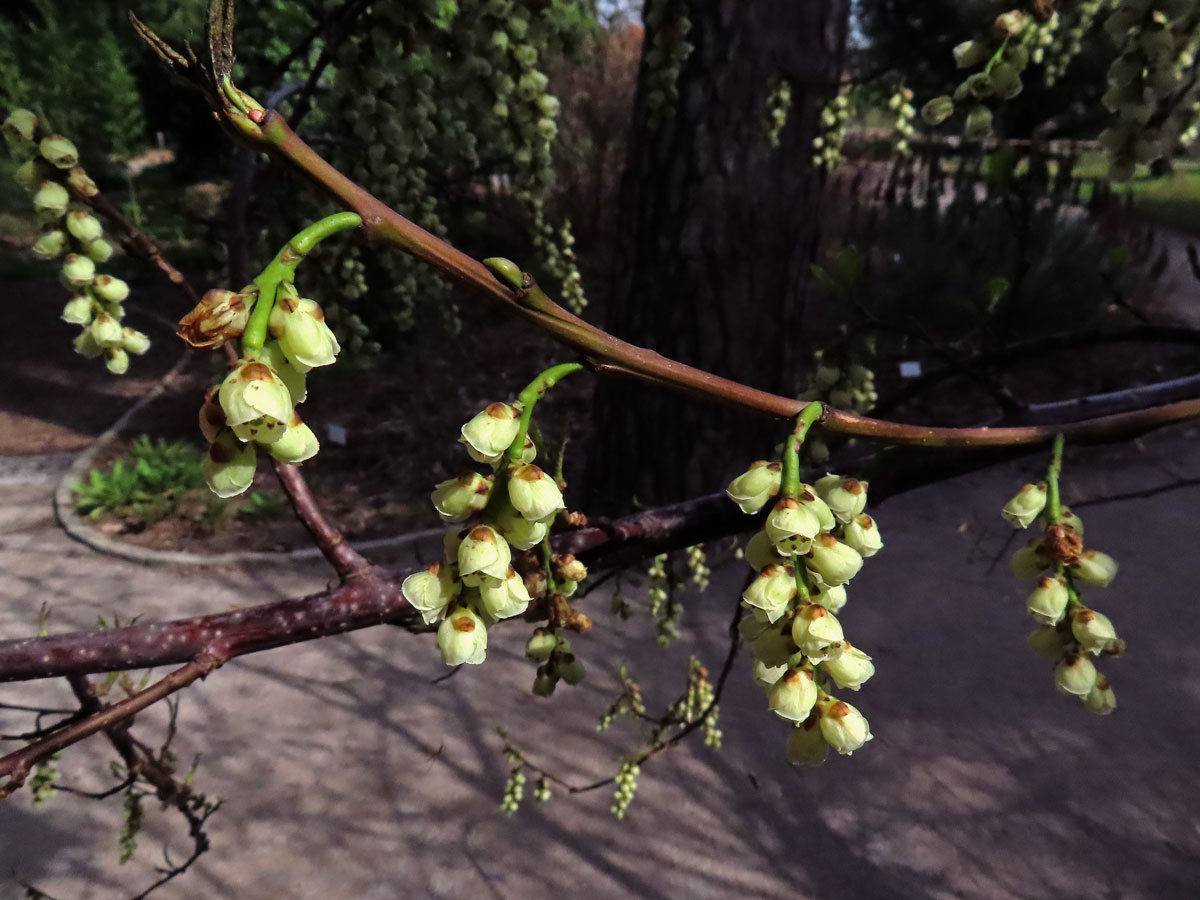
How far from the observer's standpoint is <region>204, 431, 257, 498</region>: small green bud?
53cm

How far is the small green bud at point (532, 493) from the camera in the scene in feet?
1.87

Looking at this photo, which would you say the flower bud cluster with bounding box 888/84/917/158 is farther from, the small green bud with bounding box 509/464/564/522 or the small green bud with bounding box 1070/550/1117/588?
the small green bud with bounding box 509/464/564/522

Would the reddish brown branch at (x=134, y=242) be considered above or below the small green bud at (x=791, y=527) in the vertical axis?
below

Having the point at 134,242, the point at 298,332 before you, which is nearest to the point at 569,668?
the point at 298,332

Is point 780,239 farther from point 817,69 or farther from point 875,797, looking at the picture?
point 875,797

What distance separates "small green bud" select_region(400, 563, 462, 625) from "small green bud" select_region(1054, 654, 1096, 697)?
58cm

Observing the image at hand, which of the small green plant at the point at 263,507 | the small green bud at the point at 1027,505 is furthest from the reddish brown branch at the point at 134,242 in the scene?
the small green plant at the point at 263,507

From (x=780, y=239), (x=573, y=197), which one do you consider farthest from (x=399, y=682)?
(x=573, y=197)

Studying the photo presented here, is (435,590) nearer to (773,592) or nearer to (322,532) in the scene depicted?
(773,592)

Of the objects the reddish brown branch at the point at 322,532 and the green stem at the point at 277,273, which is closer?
the green stem at the point at 277,273

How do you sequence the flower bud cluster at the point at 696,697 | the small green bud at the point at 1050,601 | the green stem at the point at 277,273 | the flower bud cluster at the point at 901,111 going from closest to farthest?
the green stem at the point at 277,273, the small green bud at the point at 1050,601, the flower bud cluster at the point at 696,697, the flower bud cluster at the point at 901,111

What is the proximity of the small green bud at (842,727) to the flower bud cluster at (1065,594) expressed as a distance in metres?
0.24

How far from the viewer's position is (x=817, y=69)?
3680 millimetres

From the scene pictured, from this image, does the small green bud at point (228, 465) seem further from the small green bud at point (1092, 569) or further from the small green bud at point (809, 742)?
the small green bud at point (1092, 569)
